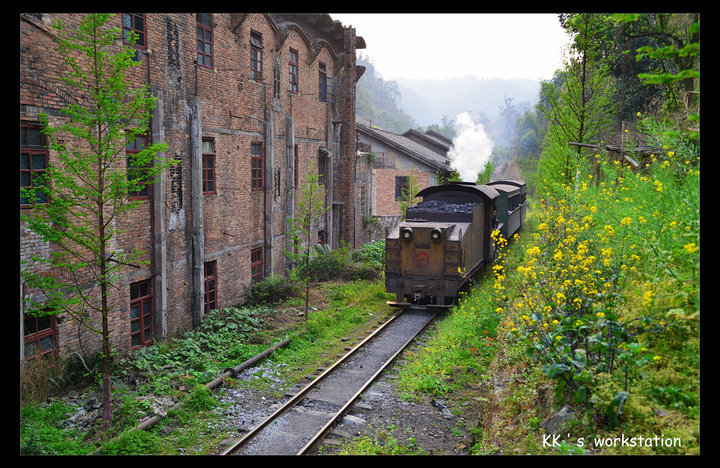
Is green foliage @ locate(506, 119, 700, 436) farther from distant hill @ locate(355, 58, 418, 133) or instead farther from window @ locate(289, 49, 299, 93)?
distant hill @ locate(355, 58, 418, 133)

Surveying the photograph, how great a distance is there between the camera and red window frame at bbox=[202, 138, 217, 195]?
44.4 ft

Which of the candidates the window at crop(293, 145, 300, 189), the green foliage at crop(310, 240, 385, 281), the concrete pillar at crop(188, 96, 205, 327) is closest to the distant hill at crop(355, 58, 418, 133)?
the window at crop(293, 145, 300, 189)

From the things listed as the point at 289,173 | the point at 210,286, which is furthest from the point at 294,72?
the point at 210,286

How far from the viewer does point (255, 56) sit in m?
15.6

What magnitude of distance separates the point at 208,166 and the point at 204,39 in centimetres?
323

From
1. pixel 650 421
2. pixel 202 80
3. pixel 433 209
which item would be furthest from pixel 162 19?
pixel 650 421

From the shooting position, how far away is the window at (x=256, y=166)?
15.7m

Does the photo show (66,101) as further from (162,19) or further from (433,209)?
(433,209)

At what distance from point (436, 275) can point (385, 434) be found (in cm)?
627

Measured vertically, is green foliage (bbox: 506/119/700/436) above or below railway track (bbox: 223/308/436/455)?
above

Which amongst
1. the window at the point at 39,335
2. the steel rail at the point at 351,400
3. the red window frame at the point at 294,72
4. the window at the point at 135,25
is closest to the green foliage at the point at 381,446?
the steel rail at the point at 351,400

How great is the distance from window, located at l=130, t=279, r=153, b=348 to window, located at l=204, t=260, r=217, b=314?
217cm

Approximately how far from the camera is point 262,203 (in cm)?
1622

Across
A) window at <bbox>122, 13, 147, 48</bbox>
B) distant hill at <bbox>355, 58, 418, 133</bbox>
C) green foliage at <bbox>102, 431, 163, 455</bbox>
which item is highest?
distant hill at <bbox>355, 58, 418, 133</bbox>
